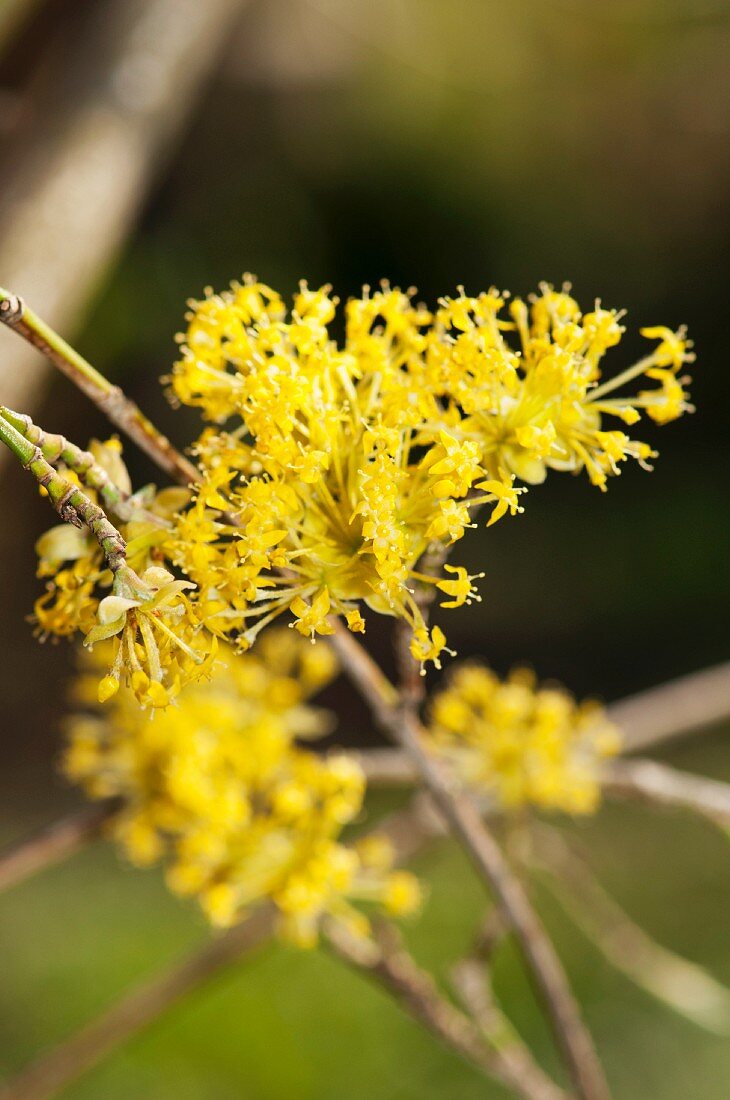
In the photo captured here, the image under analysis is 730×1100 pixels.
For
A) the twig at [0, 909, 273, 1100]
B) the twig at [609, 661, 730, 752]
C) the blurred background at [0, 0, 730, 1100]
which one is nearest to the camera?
the twig at [0, 909, 273, 1100]

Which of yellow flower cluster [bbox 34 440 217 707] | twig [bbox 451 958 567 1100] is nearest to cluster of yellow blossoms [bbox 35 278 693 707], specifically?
yellow flower cluster [bbox 34 440 217 707]

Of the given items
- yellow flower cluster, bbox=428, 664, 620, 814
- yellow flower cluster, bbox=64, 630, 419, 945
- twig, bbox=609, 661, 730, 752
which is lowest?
twig, bbox=609, 661, 730, 752

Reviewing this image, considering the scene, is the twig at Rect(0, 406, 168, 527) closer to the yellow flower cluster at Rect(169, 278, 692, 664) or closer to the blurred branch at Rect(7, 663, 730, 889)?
the yellow flower cluster at Rect(169, 278, 692, 664)

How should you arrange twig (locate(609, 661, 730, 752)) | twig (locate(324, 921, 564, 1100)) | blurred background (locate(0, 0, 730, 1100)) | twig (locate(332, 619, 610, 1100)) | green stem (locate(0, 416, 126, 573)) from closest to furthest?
green stem (locate(0, 416, 126, 573)) < twig (locate(332, 619, 610, 1100)) < twig (locate(324, 921, 564, 1100)) < twig (locate(609, 661, 730, 752)) < blurred background (locate(0, 0, 730, 1100))

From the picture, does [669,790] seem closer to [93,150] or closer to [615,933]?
[615,933]

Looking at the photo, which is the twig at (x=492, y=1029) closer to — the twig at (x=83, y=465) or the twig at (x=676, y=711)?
the twig at (x=676, y=711)

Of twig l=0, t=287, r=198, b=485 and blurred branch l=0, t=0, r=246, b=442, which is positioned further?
blurred branch l=0, t=0, r=246, b=442

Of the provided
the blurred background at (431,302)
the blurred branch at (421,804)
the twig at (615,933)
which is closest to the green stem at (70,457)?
the blurred branch at (421,804)

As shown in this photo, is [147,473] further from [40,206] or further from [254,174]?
[40,206]

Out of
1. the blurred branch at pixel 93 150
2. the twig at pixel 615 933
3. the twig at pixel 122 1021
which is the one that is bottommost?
the twig at pixel 615 933
